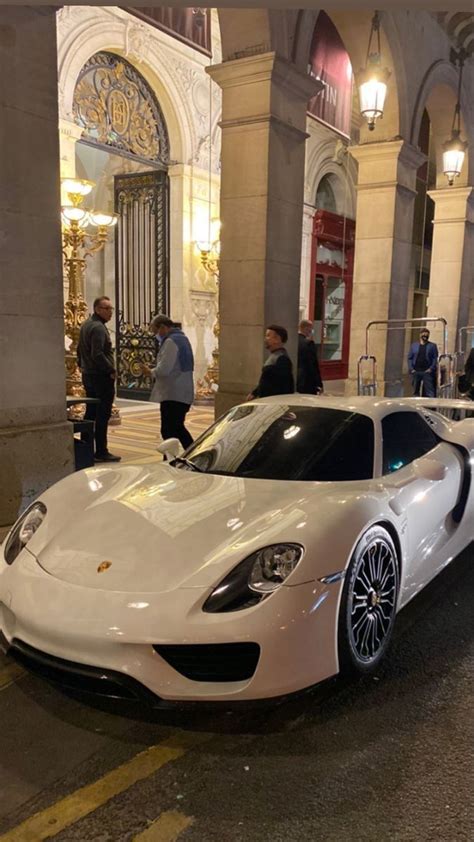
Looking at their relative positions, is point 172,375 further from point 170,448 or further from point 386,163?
point 386,163

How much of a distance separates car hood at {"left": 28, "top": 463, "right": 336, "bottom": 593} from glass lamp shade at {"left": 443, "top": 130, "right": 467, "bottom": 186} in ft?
37.0

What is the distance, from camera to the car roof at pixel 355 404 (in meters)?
3.78

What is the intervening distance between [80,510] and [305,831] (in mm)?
1715

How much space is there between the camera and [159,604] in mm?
2404

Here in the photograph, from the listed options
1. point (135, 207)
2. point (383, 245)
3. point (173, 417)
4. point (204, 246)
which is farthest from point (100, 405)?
point (135, 207)

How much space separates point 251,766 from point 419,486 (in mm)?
1736

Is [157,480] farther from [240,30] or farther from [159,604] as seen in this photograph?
[240,30]

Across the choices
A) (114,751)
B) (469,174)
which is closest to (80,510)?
(114,751)

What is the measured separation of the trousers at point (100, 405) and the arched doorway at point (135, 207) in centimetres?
595

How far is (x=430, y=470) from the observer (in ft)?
11.5

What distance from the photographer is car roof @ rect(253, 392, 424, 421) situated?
3779 millimetres

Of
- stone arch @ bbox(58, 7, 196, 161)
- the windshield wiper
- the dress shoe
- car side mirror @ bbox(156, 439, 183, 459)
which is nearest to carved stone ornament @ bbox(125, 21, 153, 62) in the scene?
stone arch @ bbox(58, 7, 196, 161)

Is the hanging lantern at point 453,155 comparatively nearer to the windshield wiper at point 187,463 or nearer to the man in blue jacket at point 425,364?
the man in blue jacket at point 425,364

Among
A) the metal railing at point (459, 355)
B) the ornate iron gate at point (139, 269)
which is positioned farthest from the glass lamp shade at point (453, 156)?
the ornate iron gate at point (139, 269)
